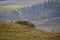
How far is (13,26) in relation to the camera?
2.72 m

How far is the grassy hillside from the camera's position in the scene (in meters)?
2.66

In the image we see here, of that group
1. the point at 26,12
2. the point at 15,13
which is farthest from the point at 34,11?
the point at 15,13

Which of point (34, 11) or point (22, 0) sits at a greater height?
point (22, 0)

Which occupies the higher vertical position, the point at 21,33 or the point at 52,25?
the point at 52,25

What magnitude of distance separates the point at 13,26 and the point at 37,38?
43cm

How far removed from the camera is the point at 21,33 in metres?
2.69

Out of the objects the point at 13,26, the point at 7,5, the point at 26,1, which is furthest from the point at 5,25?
the point at 26,1


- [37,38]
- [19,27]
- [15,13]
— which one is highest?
[15,13]

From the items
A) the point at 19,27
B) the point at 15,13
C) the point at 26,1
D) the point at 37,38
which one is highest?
the point at 26,1

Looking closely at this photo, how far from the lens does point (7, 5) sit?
9.03 ft

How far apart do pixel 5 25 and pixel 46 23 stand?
67 cm

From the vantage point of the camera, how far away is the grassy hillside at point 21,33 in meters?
2.66

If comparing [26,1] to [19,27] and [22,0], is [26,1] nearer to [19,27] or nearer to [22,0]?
[22,0]

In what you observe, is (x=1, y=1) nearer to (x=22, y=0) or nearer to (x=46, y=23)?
(x=22, y=0)
